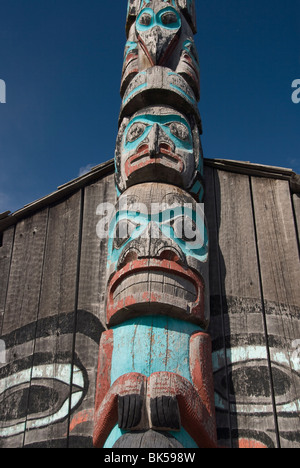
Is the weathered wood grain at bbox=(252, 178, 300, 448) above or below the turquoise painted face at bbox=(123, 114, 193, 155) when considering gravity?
below

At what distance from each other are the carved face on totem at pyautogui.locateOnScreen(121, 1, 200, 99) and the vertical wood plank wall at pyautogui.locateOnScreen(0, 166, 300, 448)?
1.25 m

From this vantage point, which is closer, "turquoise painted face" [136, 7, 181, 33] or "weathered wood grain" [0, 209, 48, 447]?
"weathered wood grain" [0, 209, 48, 447]

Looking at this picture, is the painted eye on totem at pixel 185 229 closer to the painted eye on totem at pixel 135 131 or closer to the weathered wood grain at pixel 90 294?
the weathered wood grain at pixel 90 294

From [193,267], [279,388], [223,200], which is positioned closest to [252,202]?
[223,200]

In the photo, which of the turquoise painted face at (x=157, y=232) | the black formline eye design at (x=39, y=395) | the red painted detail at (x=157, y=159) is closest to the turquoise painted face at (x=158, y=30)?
the red painted detail at (x=157, y=159)

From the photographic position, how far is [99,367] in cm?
386

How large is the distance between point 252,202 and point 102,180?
1.52 metres

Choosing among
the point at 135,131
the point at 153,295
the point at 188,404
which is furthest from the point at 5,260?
the point at 188,404

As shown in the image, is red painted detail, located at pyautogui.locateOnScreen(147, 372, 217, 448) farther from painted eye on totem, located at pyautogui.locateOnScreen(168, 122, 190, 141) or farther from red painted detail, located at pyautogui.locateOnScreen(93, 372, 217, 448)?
Result: painted eye on totem, located at pyautogui.locateOnScreen(168, 122, 190, 141)

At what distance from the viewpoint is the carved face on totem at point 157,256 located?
12.4 feet

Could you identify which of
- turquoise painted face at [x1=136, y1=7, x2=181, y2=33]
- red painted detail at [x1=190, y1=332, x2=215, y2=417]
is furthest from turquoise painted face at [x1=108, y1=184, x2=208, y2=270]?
turquoise painted face at [x1=136, y1=7, x2=181, y2=33]

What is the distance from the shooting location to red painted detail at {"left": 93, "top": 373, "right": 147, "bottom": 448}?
335 centimetres
